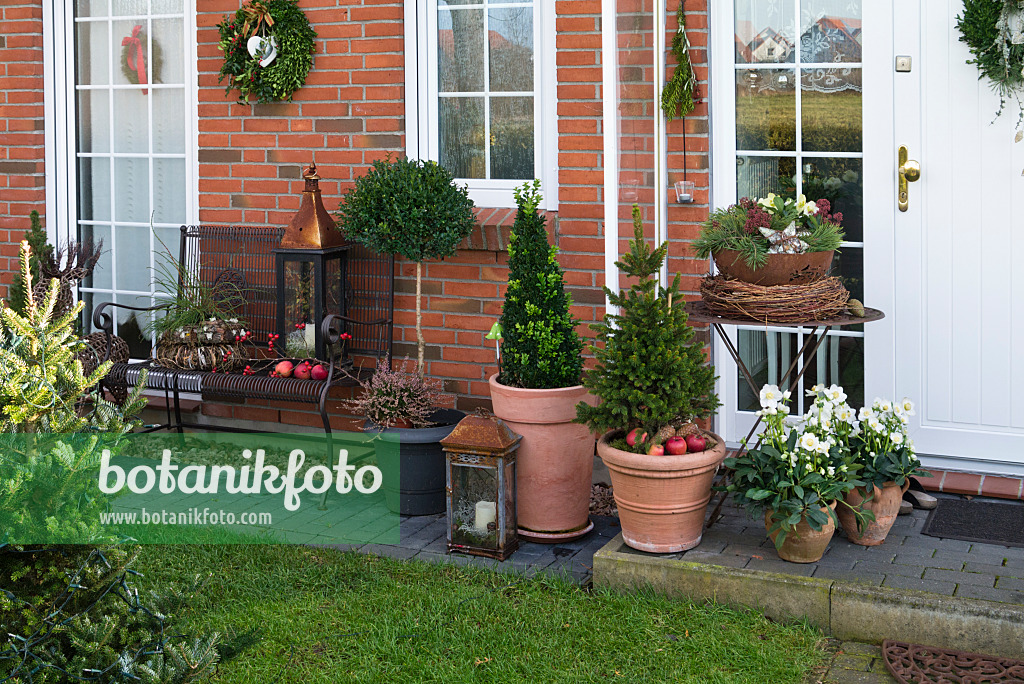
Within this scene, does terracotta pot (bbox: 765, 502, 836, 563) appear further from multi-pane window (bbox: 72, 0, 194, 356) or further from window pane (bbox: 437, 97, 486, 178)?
multi-pane window (bbox: 72, 0, 194, 356)

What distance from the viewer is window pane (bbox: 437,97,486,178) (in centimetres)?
543

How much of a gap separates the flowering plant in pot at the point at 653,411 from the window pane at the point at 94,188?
3626 millimetres

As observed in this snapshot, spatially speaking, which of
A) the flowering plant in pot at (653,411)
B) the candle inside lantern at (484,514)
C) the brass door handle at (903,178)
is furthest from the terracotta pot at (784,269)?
the candle inside lantern at (484,514)

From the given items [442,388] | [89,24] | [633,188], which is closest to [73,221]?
[89,24]

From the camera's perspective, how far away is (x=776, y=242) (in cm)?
404

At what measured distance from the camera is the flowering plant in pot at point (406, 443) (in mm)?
4801

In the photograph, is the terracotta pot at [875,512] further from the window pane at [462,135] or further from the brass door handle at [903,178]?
the window pane at [462,135]

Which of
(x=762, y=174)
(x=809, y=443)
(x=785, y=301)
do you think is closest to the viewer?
(x=809, y=443)

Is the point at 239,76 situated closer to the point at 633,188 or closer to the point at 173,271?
the point at 173,271

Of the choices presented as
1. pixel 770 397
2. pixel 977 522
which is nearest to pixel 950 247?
pixel 977 522

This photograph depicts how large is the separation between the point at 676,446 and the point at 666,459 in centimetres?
8

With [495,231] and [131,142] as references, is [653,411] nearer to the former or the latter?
[495,231]

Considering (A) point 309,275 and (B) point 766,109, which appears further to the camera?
(A) point 309,275

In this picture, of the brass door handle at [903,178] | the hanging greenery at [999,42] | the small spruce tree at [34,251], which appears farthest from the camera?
the small spruce tree at [34,251]
